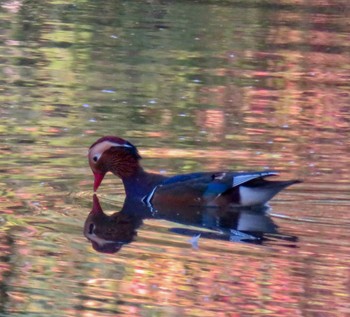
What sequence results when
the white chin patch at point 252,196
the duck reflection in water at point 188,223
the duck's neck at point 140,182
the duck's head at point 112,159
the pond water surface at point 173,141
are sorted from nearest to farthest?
the pond water surface at point 173,141 → the duck reflection in water at point 188,223 → the white chin patch at point 252,196 → the duck's neck at point 140,182 → the duck's head at point 112,159

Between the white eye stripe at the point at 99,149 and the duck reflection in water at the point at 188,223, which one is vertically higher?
the white eye stripe at the point at 99,149

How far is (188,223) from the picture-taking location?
8.73m

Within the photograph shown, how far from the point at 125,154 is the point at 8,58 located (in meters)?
7.26

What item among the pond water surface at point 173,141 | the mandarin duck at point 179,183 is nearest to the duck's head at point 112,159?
the mandarin duck at point 179,183

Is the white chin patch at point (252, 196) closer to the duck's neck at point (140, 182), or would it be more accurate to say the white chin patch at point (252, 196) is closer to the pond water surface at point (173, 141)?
the pond water surface at point (173, 141)

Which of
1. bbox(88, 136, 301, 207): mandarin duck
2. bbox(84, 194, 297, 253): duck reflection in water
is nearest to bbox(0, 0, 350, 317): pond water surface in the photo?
bbox(84, 194, 297, 253): duck reflection in water

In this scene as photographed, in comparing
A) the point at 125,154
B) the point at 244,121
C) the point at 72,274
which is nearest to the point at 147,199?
the point at 125,154

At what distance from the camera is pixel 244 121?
12.7m

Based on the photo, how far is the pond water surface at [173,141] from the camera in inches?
281

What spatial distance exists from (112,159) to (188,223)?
3.94ft

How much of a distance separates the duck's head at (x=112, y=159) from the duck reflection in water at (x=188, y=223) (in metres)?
0.23

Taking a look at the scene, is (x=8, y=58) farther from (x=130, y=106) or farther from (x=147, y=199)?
(x=147, y=199)

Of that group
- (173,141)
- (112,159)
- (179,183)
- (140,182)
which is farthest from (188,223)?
(173,141)

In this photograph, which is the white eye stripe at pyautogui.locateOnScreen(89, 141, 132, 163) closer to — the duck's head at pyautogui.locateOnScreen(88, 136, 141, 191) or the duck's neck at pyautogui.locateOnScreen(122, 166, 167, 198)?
the duck's head at pyautogui.locateOnScreen(88, 136, 141, 191)
